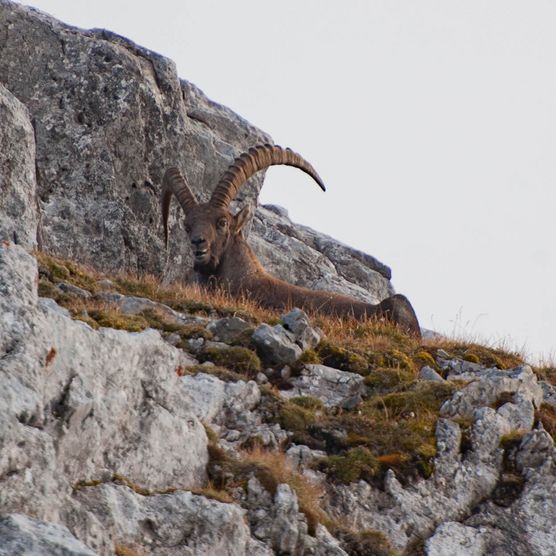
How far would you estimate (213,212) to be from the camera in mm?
23719

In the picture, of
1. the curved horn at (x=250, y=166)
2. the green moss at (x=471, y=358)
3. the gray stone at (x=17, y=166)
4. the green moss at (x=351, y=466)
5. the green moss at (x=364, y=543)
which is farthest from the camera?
the curved horn at (x=250, y=166)

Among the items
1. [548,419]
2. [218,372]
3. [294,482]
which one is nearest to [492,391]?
[548,419]

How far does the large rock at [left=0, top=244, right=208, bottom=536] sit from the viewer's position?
24.5 feet

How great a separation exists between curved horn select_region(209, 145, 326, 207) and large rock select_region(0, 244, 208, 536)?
13.2 metres

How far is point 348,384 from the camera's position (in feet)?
48.3

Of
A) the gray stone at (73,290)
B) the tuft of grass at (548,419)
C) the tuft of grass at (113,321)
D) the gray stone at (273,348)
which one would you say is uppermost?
the tuft of grass at (548,419)

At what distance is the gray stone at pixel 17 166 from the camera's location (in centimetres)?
1897

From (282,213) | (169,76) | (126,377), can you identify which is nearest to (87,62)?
(169,76)

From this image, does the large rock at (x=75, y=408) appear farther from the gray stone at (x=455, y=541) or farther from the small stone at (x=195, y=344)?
the small stone at (x=195, y=344)

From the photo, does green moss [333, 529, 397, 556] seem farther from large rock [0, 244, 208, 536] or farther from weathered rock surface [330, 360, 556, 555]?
large rock [0, 244, 208, 536]

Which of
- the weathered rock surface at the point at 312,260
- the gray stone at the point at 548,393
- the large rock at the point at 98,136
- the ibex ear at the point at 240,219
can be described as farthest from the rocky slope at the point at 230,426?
the weathered rock surface at the point at 312,260

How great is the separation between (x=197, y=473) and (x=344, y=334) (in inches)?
338

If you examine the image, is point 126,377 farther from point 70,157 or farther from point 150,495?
point 70,157

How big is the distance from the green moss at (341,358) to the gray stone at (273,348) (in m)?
0.72
